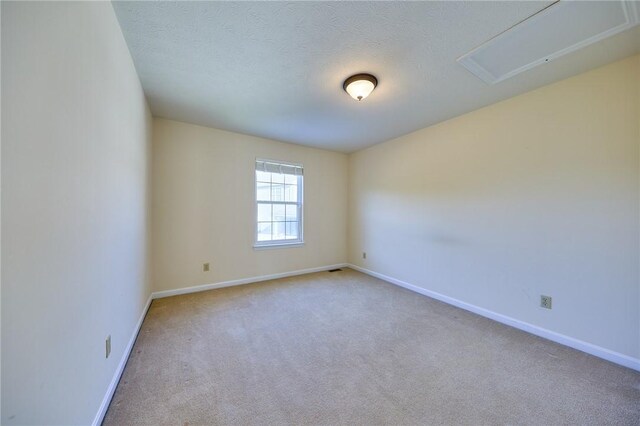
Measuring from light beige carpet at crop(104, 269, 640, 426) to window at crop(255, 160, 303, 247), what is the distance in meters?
1.52

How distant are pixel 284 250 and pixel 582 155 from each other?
3.82 metres

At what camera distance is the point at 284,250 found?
166 inches

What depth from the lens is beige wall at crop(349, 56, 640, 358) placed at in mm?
1928

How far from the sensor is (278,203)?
4191mm

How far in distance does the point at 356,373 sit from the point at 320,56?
2462 mm

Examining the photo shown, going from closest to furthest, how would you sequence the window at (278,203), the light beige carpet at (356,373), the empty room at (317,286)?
the empty room at (317,286) → the light beige carpet at (356,373) → the window at (278,203)

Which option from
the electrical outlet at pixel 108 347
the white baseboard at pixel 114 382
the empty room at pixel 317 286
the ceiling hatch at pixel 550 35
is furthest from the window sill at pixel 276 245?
the ceiling hatch at pixel 550 35

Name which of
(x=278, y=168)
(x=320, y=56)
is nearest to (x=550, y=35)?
(x=320, y=56)

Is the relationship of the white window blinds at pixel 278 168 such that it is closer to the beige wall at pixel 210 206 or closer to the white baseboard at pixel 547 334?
the beige wall at pixel 210 206

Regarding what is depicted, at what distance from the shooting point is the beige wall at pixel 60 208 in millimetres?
738

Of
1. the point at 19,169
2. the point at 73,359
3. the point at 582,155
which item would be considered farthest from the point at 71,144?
the point at 582,155

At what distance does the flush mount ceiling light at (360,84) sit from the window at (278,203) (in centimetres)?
217

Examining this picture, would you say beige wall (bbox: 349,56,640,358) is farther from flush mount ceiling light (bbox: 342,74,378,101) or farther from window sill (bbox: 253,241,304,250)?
window sill (bbox: 253,241,304,250)

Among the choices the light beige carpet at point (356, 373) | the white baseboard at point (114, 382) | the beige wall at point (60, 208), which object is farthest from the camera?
the light beige carpet at point (356, 373)
